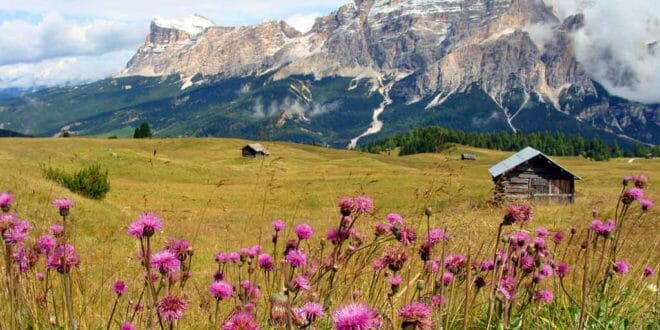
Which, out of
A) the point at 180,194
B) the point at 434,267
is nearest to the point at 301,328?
the point at 434,267

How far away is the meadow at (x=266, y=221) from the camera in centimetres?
459

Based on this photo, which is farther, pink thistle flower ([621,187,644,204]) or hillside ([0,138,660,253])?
hillside ([0,138,660,253])

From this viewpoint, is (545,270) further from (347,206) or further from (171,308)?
(171,308)

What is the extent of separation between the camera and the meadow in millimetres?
4586

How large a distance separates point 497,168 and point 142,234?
2104 inches

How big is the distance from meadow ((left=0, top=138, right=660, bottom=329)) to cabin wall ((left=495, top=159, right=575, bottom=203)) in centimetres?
288

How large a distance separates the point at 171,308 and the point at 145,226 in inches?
19.8

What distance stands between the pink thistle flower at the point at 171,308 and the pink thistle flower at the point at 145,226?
14.9 inches

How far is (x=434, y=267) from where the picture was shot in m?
4.61

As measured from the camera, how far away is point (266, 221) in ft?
98.6

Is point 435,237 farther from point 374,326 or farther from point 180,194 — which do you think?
point 180,194

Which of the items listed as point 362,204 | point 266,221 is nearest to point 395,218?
point 362,204

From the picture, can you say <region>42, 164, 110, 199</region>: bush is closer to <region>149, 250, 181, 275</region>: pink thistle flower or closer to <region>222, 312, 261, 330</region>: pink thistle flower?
A: <region>149, 250, 181, 275</region>: pink thistle flower

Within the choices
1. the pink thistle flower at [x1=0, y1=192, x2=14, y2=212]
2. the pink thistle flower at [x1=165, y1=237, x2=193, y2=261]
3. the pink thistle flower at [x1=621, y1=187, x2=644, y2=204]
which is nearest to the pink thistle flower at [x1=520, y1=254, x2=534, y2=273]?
the pink thistle flower at [x1=621, y1=187, x2=644, y2=204]
